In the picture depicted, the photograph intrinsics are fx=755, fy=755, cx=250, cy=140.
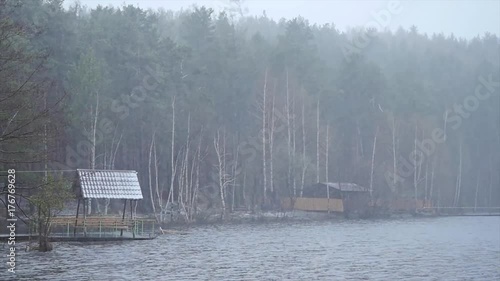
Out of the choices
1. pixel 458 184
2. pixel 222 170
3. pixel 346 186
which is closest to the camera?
pixel 222 170

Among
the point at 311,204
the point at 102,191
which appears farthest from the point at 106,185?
the point at 311,204

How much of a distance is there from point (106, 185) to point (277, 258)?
1406 cm

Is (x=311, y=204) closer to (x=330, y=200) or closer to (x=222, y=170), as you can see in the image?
(x=330, y=200)

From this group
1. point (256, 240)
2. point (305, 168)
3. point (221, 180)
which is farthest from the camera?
point (305, 168)

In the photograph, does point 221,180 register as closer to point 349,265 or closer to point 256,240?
point 256,240

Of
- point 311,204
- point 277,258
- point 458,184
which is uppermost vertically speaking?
point 458,184

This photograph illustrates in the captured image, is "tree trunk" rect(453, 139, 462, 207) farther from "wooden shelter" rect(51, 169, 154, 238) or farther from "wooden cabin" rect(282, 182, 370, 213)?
"wooden shelter" rect(51, 169, 154, 238)

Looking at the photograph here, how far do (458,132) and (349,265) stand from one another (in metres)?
73.2

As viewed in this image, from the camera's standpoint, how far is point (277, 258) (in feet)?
122

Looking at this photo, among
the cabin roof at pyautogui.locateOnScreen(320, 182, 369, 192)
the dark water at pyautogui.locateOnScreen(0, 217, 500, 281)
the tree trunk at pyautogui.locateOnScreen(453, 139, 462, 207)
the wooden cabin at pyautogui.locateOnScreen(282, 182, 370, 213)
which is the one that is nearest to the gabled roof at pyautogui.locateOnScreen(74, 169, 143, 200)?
the dark water at pyautogui.locateOnScreen(0, 217, 500, 281)

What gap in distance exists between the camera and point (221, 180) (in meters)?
72.4

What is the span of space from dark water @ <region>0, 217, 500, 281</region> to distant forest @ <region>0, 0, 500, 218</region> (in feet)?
41.9

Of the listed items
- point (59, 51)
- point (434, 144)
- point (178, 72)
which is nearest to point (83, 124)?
point (59, 51)

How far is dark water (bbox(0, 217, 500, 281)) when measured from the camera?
3019cm
